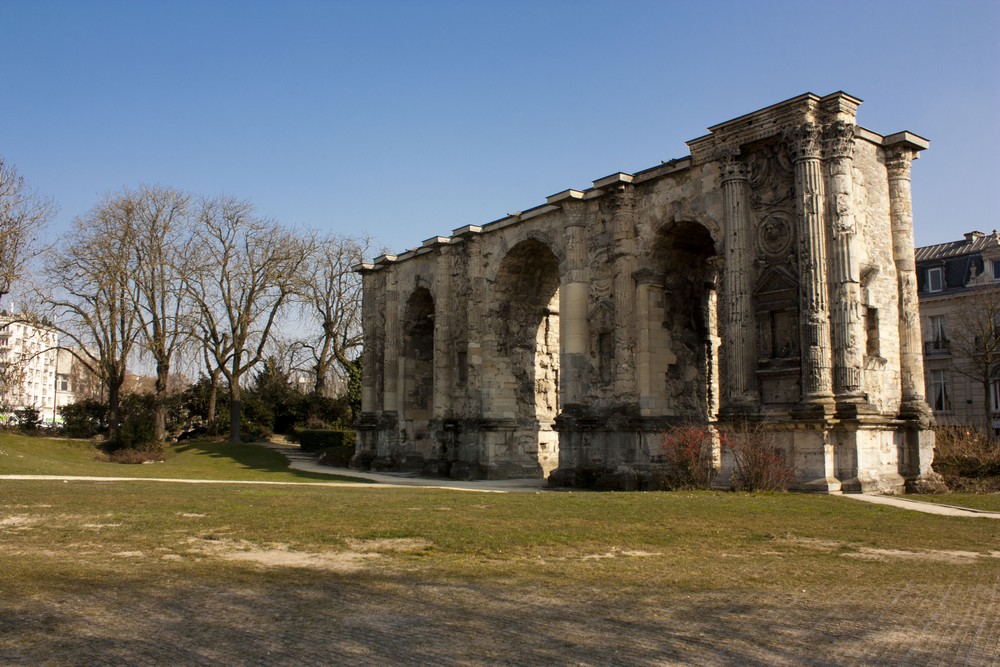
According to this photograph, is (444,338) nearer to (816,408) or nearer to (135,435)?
(816,408)

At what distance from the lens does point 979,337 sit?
29.7 meters

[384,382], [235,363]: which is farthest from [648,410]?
[235,363]

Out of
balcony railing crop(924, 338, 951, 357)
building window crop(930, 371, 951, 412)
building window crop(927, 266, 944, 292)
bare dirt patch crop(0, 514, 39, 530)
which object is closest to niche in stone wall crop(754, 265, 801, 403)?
bare dirt patch crop(0, 514, 39, 530)

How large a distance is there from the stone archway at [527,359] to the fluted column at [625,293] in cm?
411

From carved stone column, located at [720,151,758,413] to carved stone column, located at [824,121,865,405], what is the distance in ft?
5.99

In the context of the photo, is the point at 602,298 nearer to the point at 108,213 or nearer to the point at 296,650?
the point at 296,650

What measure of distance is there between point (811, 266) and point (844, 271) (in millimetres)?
666

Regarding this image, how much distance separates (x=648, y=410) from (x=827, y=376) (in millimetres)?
4947

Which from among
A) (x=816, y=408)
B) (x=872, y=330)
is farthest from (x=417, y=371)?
(x=816, y=408)

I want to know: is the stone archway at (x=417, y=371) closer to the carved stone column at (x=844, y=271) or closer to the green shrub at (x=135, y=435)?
the green shrub at (x=135, y=435)

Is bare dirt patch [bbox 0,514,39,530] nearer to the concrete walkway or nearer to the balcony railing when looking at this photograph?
the concrete walkway

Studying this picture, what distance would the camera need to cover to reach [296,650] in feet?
16.2

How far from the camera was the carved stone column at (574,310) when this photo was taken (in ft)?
75.6

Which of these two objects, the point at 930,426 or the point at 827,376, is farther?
the point at 930,426
